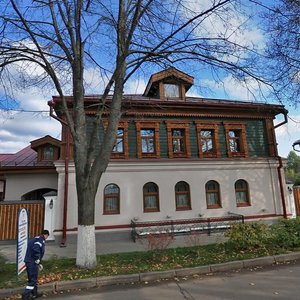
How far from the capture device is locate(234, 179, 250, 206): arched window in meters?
15.5

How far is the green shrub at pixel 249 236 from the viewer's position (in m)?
8.41

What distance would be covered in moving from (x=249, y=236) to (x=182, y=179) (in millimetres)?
6374

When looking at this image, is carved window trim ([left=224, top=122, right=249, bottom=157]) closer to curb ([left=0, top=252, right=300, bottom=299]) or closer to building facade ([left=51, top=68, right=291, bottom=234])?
building facade ([left=51, top=68, right=291, bottom=234])

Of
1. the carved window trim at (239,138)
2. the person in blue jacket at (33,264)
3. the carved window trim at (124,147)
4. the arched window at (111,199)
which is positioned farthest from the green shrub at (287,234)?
the carved window trim at (124,147)

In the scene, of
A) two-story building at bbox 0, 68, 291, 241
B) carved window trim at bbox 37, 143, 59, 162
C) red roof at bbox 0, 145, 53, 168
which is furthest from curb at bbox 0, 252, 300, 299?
carved window trim at bbox 37, 143, 59, 162

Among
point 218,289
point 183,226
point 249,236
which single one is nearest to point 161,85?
point 183,226

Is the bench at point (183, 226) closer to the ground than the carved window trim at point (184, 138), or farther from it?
closer to the ground

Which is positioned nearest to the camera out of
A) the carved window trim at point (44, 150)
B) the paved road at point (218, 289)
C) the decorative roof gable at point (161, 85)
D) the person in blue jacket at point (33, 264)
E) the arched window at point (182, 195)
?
the paved road at point (218, 289)

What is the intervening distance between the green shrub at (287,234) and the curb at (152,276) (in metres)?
0.58

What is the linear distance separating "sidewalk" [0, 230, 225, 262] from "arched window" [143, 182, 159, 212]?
1.74 metres

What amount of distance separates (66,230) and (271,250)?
8830 mm

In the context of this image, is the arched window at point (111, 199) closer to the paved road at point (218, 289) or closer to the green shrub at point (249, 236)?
the green shrub at point (249, 236)

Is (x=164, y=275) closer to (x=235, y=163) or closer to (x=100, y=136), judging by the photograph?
(x=100, y=136)

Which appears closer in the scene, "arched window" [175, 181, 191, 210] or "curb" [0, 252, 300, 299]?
"curb" [0, 252, 300, 299]
